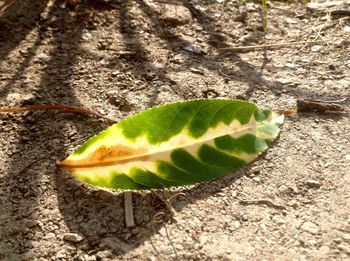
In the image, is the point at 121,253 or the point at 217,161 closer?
the point at 121,253

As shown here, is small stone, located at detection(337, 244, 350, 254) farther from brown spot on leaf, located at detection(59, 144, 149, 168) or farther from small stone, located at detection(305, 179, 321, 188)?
brown spot on leaf, located at detection(59, 144, 149, 168)

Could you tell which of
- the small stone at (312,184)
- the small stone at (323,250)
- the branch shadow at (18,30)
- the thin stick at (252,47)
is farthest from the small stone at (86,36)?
the small stone at (323,250)

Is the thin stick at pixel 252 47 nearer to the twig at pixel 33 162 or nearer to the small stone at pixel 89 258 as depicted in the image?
the twig at pixel 33 162

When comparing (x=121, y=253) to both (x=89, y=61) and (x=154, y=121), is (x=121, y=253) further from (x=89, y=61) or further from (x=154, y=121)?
(x=89, y=61)

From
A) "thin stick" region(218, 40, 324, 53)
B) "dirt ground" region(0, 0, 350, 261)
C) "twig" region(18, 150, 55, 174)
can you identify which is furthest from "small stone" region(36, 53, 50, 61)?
"thin stick" region(218, 40, 324, 53)

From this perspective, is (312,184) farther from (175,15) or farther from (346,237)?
(175,15)

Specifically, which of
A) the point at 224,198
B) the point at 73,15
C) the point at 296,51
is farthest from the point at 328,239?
the point at 73,15

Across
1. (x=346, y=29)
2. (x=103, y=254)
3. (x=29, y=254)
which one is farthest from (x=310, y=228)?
(x=346, y=29)

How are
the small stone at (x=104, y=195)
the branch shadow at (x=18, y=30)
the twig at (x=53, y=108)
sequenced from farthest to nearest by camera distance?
the branch shadow at (x=18, y=30), the twig at (x=53, y=108), the small stone at (x=104, y=195)
